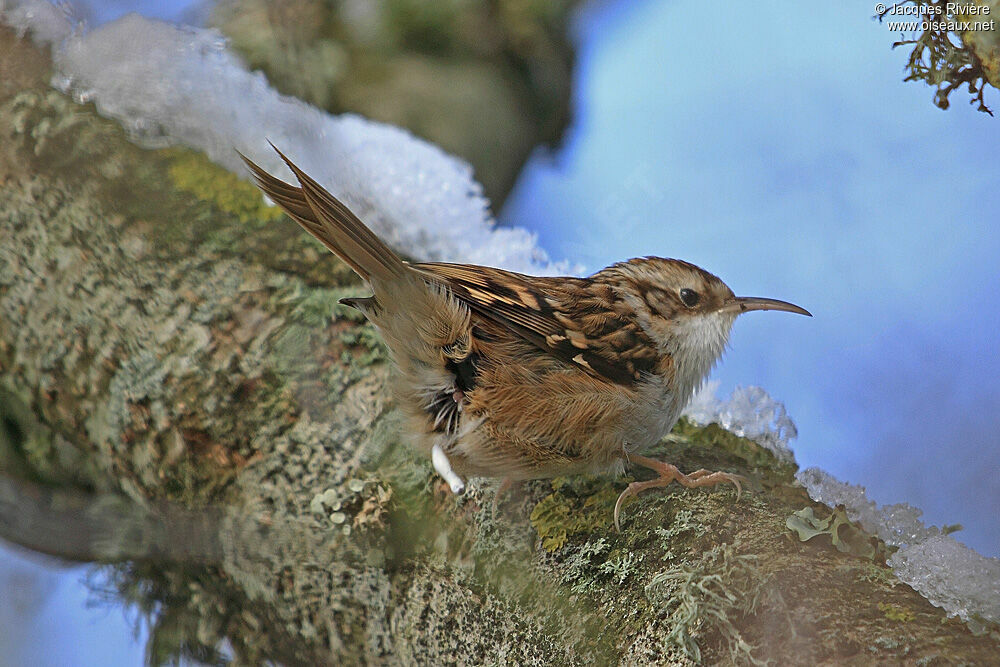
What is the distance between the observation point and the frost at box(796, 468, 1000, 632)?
1282 millimetres

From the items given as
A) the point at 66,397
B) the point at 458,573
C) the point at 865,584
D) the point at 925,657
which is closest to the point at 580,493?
the point at 458,573

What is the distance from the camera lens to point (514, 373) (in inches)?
75.7

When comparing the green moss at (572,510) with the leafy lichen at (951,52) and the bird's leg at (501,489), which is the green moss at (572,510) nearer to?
the bird's leg at (501,489)

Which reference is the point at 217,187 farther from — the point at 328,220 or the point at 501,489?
the point at 501,489

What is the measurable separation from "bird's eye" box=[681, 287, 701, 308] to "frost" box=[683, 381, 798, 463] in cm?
26

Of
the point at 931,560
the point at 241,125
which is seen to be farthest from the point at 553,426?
the point at 241,125

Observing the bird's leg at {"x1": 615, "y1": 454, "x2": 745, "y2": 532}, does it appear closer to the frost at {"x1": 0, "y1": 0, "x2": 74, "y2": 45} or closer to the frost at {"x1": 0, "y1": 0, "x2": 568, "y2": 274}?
the frost at {"x1": 0, "y1": 0, "x2": 568, "y2": 274}

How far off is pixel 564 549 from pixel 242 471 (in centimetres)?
86

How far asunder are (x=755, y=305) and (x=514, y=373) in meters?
0.73

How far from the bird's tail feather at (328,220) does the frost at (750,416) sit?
102 cm

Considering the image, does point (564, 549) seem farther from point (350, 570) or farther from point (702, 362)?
point (702, 362)

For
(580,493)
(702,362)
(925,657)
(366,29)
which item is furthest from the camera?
(366,29)

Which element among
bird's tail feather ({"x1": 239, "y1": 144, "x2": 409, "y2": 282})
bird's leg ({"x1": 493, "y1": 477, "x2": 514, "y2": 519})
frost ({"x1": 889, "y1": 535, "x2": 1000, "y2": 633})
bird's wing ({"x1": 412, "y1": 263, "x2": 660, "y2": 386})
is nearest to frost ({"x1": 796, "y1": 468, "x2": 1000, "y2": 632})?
frost ({"x1": 889, "y1": 535, "x2": 1000, "y2": 633})

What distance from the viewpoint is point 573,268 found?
260 centimetres
